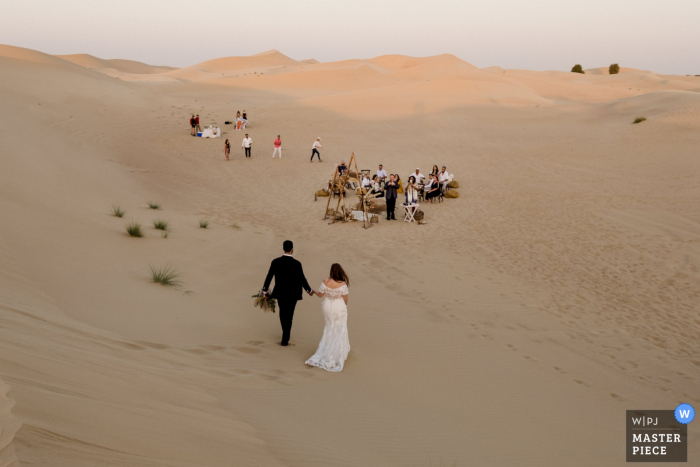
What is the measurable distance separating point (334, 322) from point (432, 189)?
12380 mm

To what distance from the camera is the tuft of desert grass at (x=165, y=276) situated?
944cm

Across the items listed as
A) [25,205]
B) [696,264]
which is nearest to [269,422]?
[25,205]

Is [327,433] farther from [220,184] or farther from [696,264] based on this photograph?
[220,184]

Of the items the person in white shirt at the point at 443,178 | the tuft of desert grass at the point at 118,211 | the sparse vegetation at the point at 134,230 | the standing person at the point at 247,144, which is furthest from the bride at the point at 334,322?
the standing person at the point at 247,144

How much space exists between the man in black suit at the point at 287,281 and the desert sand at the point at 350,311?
724 millimetres

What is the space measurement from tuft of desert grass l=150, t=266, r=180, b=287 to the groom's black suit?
2868 millimetres

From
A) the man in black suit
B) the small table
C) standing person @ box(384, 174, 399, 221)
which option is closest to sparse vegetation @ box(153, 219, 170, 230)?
the man in black suit

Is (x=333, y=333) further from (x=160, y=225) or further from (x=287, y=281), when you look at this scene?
(x=160, y=225)

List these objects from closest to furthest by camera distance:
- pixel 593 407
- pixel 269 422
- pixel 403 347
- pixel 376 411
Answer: pixel 269 422
pixel 376 411
pixel 593 407
pixel 403 347

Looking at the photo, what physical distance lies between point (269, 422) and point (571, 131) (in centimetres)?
3133

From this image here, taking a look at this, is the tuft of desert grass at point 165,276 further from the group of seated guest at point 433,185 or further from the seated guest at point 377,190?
the group of seated guest at point 433,185

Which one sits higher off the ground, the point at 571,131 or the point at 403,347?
the point at 571,131

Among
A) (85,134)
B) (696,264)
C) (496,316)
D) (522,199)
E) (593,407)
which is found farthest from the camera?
(85,134)

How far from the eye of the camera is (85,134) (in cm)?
2550
